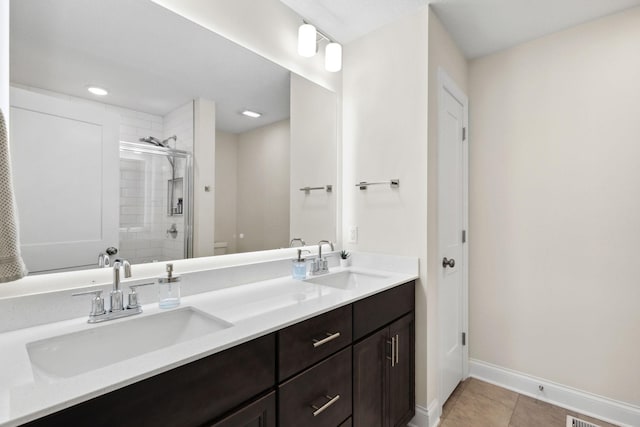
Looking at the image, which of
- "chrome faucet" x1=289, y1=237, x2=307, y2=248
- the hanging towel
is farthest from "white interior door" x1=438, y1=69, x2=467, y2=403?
the hanging towel

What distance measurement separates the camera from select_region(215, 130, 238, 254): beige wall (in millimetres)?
1539

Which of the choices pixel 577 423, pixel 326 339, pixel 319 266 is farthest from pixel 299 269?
pixel 577 423

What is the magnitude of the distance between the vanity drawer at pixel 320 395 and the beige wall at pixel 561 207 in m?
1.58

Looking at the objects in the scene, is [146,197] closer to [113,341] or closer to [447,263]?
[113,341]

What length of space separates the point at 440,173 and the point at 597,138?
1.01 meters

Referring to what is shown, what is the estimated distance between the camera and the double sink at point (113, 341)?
0.84 meters

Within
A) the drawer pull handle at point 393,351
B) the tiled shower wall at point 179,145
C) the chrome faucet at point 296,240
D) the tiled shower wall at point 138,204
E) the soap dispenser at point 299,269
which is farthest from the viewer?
the chrome faucet at point 296,240

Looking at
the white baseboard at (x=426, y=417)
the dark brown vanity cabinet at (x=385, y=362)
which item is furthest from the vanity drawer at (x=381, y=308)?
the white baseboard at (x=426, y=417)

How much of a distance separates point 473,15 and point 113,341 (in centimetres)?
244

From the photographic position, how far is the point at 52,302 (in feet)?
3.25

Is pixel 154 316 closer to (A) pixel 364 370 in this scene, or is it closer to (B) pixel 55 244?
(B) pixel 55 244

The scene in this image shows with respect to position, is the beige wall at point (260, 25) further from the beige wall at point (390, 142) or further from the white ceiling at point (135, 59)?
the beige wall at point (390, 142)

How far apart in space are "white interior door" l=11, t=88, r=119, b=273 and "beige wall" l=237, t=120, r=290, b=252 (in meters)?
0.59

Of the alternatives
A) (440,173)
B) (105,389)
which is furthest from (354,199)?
(105,389)
